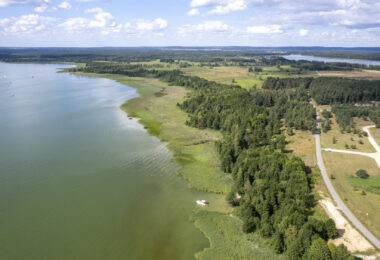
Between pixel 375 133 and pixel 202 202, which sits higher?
pixel 375 133

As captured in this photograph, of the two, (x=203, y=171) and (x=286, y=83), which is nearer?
(x=203, y=171)

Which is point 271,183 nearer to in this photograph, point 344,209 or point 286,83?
point 344,209

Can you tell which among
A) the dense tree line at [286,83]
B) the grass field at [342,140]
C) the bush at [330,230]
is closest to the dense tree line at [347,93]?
the dense tree line at [286,83]

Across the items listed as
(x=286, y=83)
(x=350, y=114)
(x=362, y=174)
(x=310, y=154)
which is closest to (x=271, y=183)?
(x=362, y=174)

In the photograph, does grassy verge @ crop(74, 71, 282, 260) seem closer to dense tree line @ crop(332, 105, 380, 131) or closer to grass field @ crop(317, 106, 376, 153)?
grass field @ crop(317, 106, 376, 153)

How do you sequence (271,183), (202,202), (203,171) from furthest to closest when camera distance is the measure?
1. (203,171)
2. (202,202)
3. (271,183)

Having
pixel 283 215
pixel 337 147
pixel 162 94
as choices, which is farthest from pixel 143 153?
pixel 162 94

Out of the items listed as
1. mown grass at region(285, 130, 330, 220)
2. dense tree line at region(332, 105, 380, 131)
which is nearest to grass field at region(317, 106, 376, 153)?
dense tree line at region(332, 105, 380, 131)
